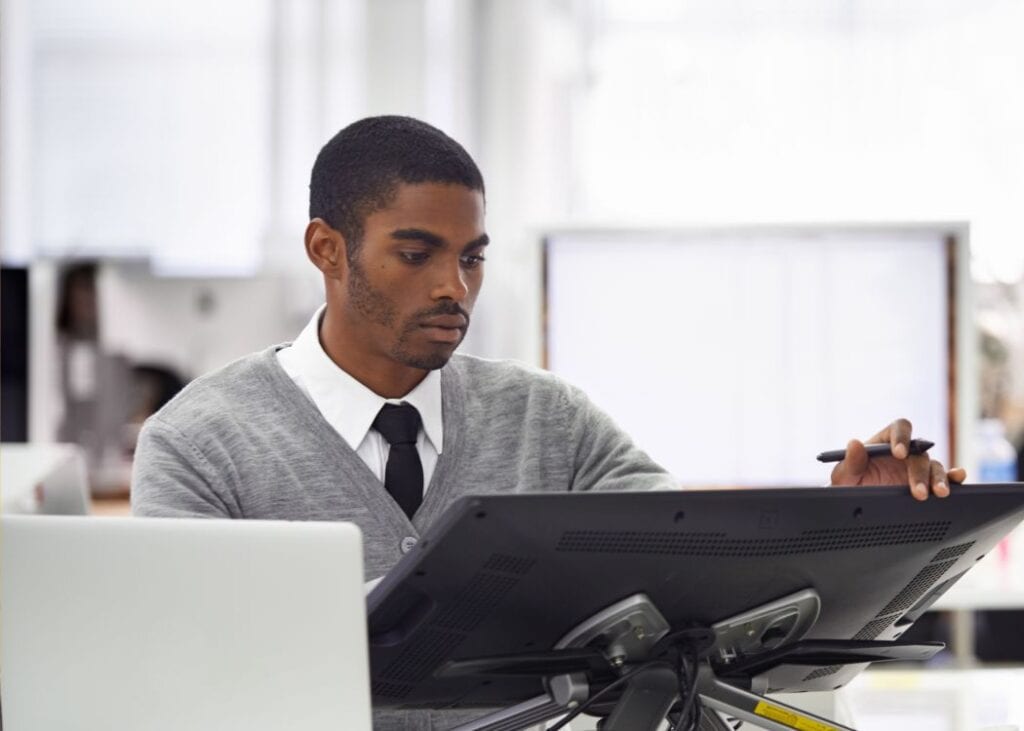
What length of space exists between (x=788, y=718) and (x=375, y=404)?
1.69ft

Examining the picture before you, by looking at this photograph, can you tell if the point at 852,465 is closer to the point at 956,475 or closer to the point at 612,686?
the point at 956,475

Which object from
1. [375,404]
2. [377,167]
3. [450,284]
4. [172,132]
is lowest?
[375,404]

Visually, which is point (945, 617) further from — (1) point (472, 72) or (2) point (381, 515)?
(2) point (381, 515)

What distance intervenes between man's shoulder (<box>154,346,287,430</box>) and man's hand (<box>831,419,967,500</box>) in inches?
21.3

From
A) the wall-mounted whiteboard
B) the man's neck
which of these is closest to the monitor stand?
the man's neck

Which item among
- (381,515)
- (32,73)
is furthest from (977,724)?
(32,73)

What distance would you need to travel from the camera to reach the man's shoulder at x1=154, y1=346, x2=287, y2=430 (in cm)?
133

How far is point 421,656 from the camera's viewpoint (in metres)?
0.92

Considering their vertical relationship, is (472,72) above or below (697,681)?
above

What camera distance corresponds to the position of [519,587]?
2.93 ft

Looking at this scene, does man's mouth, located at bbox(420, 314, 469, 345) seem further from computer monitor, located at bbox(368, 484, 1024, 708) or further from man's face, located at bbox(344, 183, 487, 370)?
computer monitor, located at bbox(368, 484, 1024, 708)

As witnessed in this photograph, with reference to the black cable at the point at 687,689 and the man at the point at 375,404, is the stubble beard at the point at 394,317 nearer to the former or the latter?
the man at the point at 375,404

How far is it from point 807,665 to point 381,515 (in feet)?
1.37

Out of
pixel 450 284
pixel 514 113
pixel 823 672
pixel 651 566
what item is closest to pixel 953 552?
pixel 823 672
